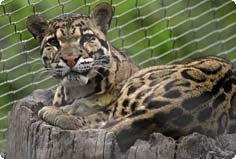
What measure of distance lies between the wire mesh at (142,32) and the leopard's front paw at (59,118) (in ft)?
2.15

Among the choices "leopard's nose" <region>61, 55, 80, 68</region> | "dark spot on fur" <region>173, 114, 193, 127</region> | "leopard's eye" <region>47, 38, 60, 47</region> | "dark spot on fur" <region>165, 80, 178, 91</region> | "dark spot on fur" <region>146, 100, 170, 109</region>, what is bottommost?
"dark spot on fur" <region>173, 114, 193, 127</region>

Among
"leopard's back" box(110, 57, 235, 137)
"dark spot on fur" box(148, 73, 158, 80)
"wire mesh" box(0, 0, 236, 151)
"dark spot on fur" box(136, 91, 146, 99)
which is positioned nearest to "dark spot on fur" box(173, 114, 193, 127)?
"leopard's back" box(110, 57, 235, 137)

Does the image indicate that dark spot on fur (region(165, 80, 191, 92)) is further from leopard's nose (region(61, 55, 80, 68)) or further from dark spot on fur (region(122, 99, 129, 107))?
leopard's nose (region(61, 55, 80, 68))

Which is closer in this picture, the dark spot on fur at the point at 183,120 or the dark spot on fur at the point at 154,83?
the dark spot on fur at the point at 183,120

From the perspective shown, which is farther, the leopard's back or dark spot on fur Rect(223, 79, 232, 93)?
dark spot on fur Rect(223, 79, 232, 93)

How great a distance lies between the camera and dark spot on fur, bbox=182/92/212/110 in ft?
11.1

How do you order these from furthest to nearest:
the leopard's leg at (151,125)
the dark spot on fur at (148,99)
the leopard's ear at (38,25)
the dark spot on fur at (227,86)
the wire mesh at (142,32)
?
the wire mesh at (142,32), the leopard's ear at (38,25), the dark spot on fur at (227,86), the dark spot on fur at (148,99), the leopard's leg at (151,125)

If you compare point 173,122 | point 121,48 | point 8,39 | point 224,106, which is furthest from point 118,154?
point 8,39

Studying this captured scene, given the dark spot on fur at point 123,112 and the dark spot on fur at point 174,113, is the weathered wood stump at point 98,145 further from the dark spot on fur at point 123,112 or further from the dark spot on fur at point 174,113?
the dark spot on fur at point 123,112

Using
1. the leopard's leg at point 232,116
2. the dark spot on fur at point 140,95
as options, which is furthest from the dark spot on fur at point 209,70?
the dark spot on fur at point 140,95

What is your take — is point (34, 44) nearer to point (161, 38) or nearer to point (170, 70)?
point (161, 38)

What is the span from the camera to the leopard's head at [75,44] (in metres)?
3.69

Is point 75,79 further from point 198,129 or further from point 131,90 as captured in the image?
point 198,129

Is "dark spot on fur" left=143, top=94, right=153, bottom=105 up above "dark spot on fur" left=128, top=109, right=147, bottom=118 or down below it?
above
